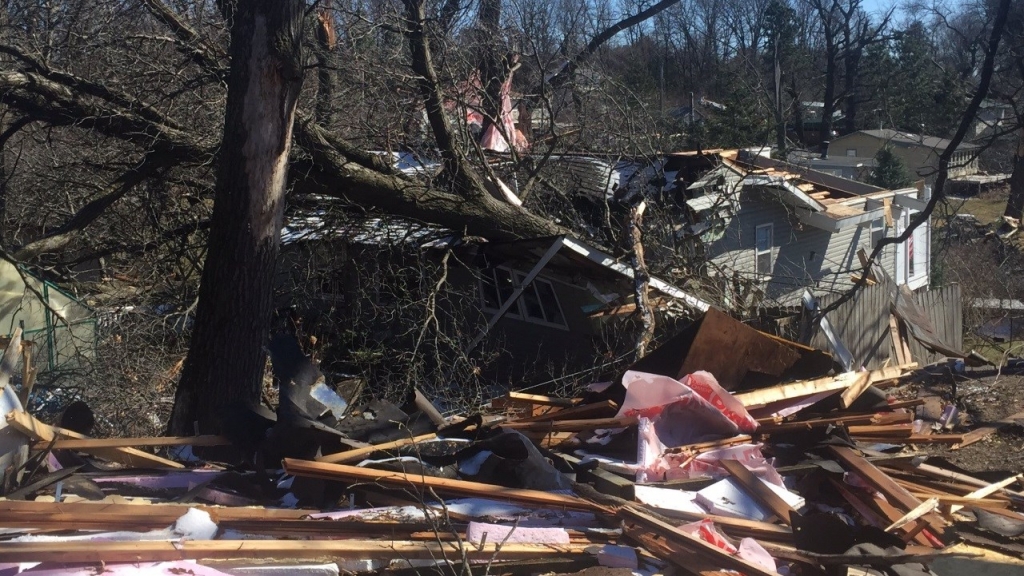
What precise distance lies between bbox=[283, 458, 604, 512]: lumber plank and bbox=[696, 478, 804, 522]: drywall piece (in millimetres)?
638

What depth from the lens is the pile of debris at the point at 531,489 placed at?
3221mm

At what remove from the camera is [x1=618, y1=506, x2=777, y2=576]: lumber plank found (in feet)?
10.3

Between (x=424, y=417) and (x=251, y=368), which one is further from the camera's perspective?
(x=251, y=368)

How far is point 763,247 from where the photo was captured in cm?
1630

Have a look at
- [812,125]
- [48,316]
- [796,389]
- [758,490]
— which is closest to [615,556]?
[758,490]

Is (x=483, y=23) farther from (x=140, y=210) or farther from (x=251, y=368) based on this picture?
(x=251, y=368)

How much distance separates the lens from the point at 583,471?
13.8ft

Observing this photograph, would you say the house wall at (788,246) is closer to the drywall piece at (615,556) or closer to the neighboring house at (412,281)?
the neighboring house at (412,281)

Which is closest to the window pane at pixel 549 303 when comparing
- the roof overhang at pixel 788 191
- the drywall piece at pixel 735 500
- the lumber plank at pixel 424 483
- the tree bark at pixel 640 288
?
the tree bark at pixel 640 288

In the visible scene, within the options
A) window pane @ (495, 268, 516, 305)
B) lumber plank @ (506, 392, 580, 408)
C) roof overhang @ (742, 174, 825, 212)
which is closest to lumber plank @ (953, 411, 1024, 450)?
lumber plank @ (506, 392, 580, 408)

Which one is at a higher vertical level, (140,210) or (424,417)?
(140,210)

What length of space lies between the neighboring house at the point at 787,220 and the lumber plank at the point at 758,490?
21.8 feet

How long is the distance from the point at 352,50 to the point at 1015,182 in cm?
2545

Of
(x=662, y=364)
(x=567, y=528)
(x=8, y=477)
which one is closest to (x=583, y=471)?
(x=567, y=528)
